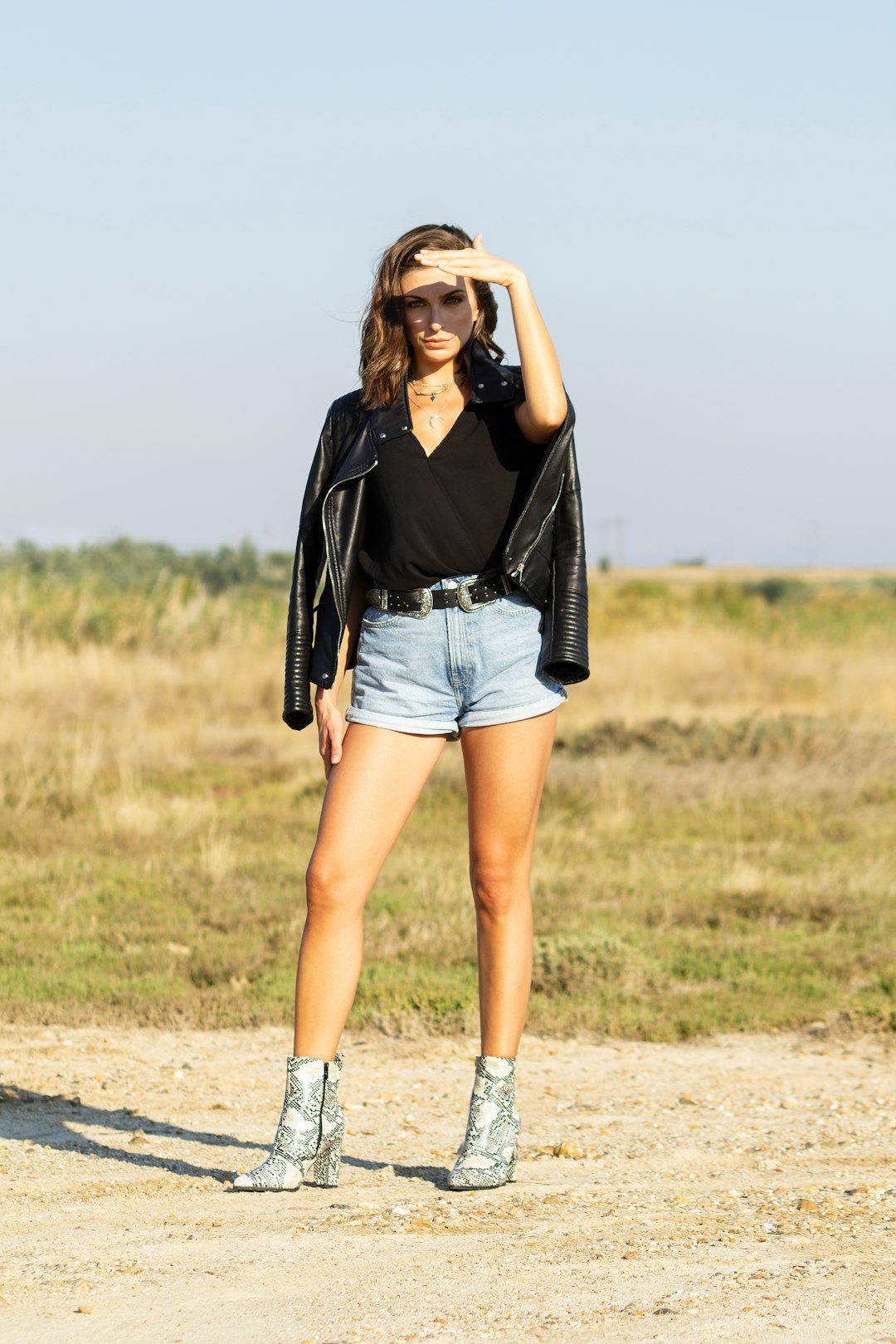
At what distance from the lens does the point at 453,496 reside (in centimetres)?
370

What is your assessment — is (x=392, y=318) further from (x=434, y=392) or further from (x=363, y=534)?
(x=363, y=534)

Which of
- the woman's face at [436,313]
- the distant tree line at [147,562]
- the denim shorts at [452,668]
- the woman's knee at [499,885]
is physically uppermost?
the woman's face at [436,313]

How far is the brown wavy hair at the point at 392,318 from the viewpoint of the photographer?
3.73 m

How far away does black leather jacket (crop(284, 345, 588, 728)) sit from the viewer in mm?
3682

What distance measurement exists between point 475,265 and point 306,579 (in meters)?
0.89

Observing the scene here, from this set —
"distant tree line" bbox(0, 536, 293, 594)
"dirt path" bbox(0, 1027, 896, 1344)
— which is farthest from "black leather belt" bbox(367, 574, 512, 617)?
"distant tree line" bbox(0, 536, 293, 594)

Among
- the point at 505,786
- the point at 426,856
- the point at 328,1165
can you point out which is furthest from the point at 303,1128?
the point at 426,856

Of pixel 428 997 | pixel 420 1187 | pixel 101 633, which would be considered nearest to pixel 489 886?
pixel 420 1187

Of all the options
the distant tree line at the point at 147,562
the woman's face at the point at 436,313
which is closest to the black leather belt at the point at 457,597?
the woman's face at the point at 436,313

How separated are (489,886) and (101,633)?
16.5 metres

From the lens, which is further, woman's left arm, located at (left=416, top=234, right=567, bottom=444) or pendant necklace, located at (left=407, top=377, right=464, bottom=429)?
pendant necklace, located at (left=407, top=377, right=464, bottom=429)

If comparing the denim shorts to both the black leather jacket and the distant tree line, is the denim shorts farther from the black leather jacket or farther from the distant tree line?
the distant tree line

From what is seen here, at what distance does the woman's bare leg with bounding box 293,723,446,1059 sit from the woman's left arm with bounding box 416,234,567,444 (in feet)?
2.89

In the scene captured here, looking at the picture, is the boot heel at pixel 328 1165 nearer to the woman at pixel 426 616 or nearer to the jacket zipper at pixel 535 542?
the woman at pixel 426 616
